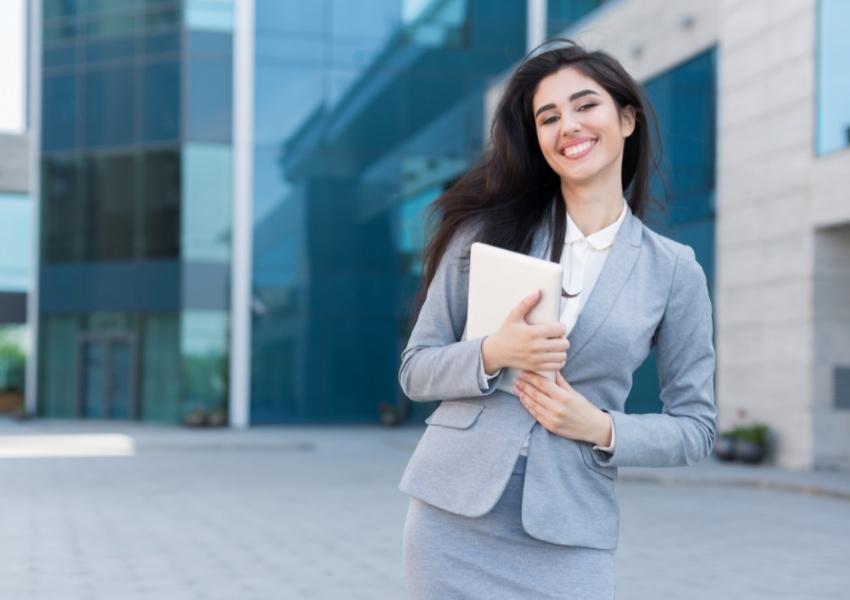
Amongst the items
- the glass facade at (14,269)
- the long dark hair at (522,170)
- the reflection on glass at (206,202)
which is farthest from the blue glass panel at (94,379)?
the long dark hair at (522,170)

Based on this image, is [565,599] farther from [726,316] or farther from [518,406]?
[726,316]

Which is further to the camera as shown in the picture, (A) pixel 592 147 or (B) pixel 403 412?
(B) pixel 403 412

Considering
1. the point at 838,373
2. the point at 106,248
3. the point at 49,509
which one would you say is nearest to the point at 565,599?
the point at 49,509

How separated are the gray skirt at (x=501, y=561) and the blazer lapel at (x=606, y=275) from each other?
0.86ft

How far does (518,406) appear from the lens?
2344 mm

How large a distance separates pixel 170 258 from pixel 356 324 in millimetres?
4547

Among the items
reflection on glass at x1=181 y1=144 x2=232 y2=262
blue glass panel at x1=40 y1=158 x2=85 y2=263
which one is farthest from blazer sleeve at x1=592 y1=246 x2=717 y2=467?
blue glass panel at x1=40 y1=158 x2=85 y2=263

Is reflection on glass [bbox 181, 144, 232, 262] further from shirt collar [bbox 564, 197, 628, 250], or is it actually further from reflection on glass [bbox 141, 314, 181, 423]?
shirt collar [bbox 564, 197, 628, 250]

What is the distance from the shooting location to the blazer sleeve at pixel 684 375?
7.77 ft

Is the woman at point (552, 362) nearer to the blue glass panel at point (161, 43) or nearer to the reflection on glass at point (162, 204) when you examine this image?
the reflection on glass at point (162, 204)

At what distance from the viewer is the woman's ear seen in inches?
101

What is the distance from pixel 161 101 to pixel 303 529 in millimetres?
20188

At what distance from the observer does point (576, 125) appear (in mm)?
2438

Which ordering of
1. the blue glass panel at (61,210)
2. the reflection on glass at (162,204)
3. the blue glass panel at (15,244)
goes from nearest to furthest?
the reflection on glass at (162,204), the blue glass panel at (61,210), the blue glass panel at (15,244)
